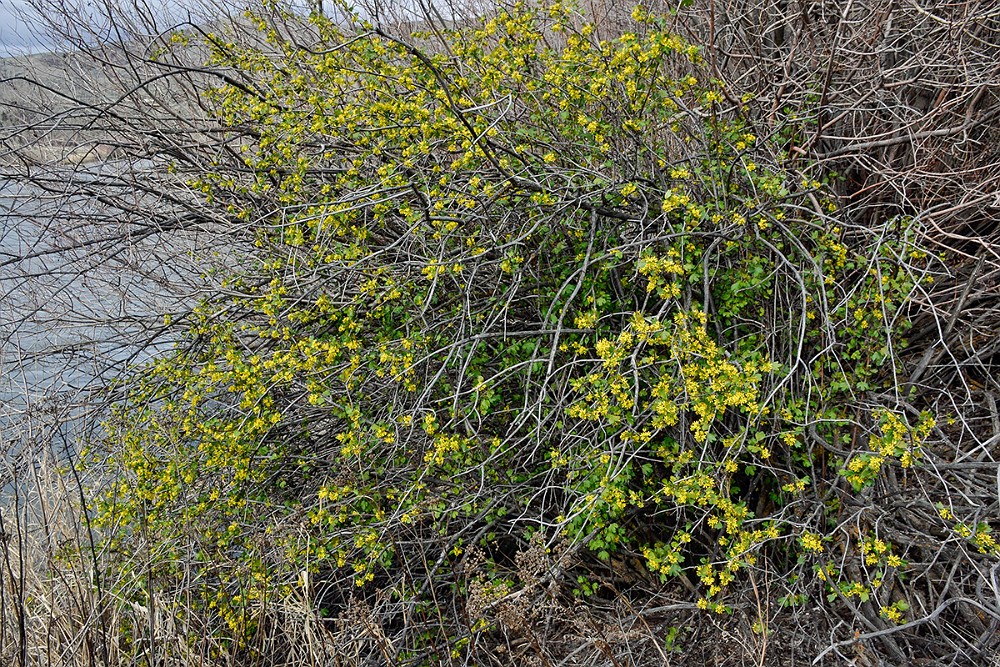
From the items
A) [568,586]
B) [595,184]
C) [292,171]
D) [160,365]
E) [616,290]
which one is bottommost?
[568,586]

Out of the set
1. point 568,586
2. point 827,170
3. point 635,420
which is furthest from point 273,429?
point 827,170

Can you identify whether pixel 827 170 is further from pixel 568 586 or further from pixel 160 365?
pixel 160 365

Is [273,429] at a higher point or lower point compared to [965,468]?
higher

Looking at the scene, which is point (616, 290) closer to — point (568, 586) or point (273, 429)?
point (568, 586)

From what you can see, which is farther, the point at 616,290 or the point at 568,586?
the point at 568,586

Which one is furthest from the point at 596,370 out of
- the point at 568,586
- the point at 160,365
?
the point at 160,365

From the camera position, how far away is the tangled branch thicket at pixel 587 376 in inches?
113

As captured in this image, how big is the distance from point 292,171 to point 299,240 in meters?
0.81

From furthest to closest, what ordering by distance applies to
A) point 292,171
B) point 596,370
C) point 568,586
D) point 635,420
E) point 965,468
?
point 292,171 → point 568,586 → point 596,370 → point 635,420 → point 965,468

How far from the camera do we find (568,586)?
3617mm

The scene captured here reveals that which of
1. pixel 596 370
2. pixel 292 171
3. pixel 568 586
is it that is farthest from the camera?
pixel 292 171

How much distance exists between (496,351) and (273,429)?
1196 millimetres

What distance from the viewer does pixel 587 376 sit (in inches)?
116

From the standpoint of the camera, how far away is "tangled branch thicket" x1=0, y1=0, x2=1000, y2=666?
2859 mm
